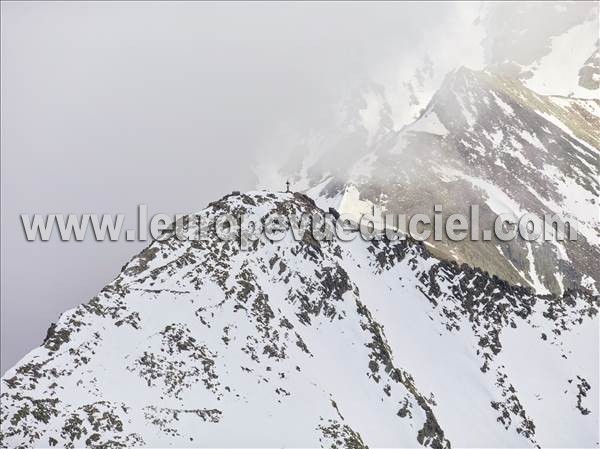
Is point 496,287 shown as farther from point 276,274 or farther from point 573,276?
point 573,276

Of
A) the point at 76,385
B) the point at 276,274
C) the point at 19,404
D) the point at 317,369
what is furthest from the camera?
the point at 276,274

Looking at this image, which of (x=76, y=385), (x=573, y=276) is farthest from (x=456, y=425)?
(x=573, y=276)

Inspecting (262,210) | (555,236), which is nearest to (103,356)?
(262,210)

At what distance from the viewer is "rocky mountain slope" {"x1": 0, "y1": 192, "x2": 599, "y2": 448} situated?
8194 cm

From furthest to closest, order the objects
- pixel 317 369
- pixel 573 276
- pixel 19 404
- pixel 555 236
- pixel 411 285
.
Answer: pixel 555 236 → pixel 573 276 → pixel 411 285 → pixel 317 369 → pixel 19 404

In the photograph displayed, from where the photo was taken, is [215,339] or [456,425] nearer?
[215,339]

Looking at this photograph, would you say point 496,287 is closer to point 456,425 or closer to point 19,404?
point 456,425

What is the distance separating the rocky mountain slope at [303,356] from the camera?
81.9 metres

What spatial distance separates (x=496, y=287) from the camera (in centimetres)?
13388

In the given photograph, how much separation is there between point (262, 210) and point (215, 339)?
22.5 meters

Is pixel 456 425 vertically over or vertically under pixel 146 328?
under

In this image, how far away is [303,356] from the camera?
101m

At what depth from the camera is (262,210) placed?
113062 mm

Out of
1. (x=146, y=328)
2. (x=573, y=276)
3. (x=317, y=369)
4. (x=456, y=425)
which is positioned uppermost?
(x=146, y=328)
